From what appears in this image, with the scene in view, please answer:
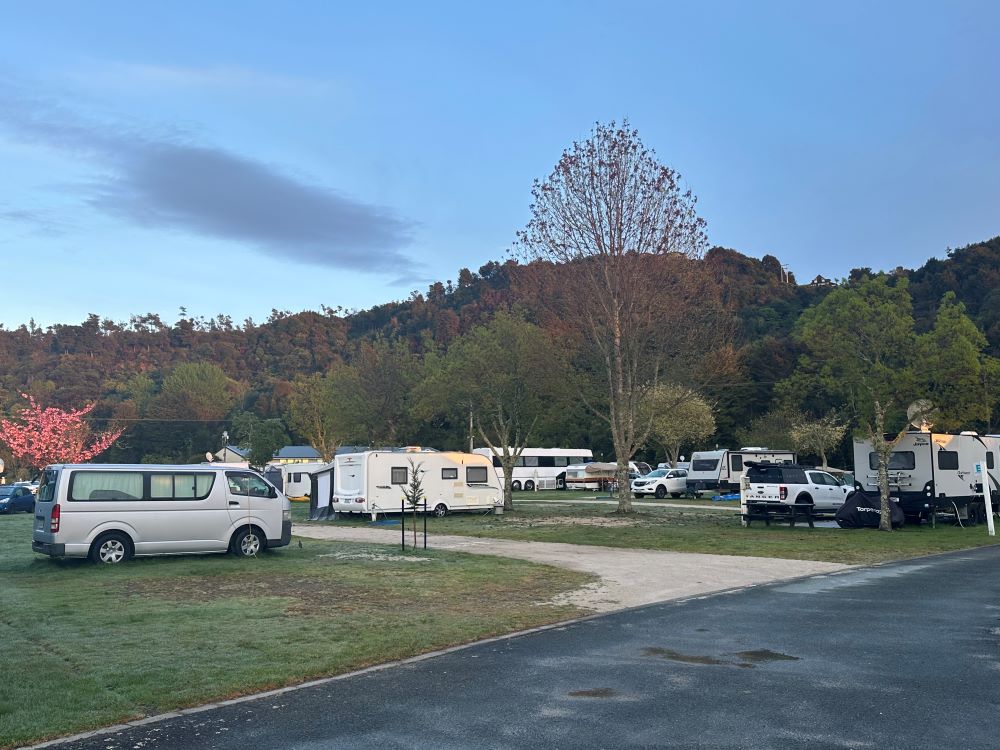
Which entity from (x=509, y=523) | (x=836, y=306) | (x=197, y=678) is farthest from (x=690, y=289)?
(x=197, y=678)

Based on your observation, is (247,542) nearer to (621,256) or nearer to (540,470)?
(621,256)

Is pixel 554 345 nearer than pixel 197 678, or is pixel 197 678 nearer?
pixel 197 678

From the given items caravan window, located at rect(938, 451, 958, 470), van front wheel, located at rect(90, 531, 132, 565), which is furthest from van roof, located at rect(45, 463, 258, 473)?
caravan window, located at rect(938, 451, 958, 470)

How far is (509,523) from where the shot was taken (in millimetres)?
29375

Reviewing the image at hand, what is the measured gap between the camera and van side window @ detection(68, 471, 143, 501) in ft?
54.4

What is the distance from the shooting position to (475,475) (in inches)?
1328

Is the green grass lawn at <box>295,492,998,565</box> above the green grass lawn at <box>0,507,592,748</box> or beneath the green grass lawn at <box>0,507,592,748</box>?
beneath

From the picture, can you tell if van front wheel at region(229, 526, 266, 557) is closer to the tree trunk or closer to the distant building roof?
the tree trunk

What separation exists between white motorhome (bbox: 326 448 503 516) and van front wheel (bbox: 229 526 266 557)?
35.9 ft

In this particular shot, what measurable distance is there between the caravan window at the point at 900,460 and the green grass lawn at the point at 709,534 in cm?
176

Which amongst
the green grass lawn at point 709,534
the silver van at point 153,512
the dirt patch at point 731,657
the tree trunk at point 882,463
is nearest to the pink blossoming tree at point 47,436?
the green grass lawn at point 709,534

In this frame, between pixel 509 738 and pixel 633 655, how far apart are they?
10.3ft

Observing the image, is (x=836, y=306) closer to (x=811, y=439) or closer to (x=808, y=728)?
(x=808, y=728)

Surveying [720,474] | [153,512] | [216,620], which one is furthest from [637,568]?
[720,474]
